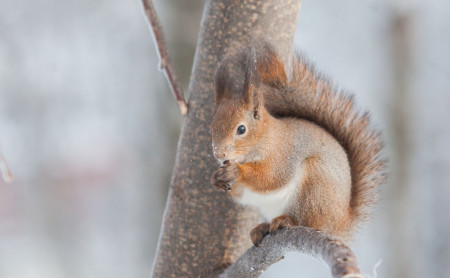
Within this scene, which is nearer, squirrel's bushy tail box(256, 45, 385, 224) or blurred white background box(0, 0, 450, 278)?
squirrel's bushy tail box(256, 45, 385, 224)

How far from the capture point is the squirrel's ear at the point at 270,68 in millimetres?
1139

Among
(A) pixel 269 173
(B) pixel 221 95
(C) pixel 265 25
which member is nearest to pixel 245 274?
(A) pixel 269 173

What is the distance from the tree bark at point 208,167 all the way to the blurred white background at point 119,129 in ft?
6.88

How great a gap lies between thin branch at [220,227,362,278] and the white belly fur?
0.43ft

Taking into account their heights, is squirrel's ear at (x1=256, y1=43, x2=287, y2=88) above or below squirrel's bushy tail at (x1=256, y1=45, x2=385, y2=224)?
above

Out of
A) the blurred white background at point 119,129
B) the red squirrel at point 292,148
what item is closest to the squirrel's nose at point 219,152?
the red squirrel at point 292,148

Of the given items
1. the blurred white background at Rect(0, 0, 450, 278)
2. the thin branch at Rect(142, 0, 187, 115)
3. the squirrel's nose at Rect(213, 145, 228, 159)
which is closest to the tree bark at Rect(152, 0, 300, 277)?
the thin branch at Rect(142, 0, 187, 115)

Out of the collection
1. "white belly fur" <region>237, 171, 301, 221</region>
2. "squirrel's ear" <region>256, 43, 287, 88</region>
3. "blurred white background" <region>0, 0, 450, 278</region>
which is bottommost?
"blurred white background" <region>0, 0, 450, 278</region>

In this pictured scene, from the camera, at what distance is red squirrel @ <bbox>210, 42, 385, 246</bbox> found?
3.75ft

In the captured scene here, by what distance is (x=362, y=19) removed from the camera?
392 cm

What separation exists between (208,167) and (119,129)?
2520 millimetres

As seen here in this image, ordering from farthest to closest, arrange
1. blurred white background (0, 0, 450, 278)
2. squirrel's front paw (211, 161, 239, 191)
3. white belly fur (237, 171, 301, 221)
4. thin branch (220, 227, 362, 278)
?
blurred white background (0, 0, 450, 278) < white belly fur (237, 171, 301, 221) < squirrel's front paw (211, 161, 239, 191) < thin branch (220, 227, 362, 278)

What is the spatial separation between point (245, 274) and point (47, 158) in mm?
2817

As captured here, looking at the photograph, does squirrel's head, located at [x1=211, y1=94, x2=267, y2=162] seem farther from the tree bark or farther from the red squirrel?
the tree bark
